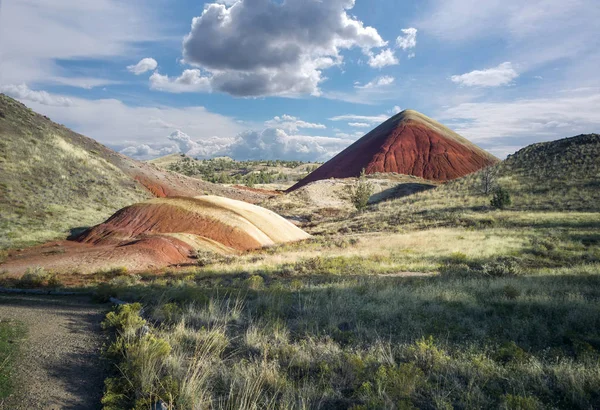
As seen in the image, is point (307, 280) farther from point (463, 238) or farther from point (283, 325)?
point (463, 238)

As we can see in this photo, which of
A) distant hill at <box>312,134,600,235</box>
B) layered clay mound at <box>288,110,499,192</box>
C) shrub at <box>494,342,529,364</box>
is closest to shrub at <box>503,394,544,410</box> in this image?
shrub at <box>494,342,529,364</box>

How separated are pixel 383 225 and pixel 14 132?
39584 millimetres

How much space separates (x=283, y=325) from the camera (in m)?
7.61

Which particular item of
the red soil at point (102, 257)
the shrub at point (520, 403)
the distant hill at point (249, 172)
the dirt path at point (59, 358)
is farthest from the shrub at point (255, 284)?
the distant hill at point (249, 172)

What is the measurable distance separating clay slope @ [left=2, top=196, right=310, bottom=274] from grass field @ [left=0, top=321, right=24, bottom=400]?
10660 millimetres

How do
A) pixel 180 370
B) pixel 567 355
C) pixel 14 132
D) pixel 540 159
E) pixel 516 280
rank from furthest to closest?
pixel 540 159 < pixel 14 132 < pixel 516 280 < pixel 567 355 < pixel 180 370

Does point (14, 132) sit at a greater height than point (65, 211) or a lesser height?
greater

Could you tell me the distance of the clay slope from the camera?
716 inches

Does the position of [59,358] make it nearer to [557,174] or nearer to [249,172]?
[557,174]

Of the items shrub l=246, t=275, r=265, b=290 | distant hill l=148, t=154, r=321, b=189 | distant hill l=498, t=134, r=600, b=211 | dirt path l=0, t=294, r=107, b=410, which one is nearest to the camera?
dirt path l=0, t=294, r=107, b=410

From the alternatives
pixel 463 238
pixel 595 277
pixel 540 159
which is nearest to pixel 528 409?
pixel 595 277

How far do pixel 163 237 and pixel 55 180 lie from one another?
2138 centimetres

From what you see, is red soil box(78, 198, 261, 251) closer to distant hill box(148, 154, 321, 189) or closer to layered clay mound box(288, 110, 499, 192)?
layered clay mound box(288, 110, 499, 192)

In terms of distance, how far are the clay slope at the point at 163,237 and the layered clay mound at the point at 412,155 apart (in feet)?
161
